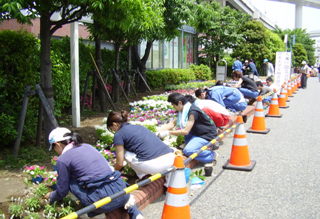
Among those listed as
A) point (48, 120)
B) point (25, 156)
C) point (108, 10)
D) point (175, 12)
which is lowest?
point (25, 156)

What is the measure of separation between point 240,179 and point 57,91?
4.67m

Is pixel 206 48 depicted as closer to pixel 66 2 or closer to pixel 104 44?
pixel 104 44

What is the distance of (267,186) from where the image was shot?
15.8 feet

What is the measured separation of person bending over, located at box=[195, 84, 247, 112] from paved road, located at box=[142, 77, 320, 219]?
3.79 ft

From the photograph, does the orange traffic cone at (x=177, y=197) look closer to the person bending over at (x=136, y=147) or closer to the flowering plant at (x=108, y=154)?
the person bending over at (x=136, y=147)

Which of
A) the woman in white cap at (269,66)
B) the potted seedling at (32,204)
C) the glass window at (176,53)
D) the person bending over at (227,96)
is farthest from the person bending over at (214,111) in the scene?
the glass window at (176,53)

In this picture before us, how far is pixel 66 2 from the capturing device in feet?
18.0

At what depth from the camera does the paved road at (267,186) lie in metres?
4.02

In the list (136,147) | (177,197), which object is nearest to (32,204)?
(136,147)

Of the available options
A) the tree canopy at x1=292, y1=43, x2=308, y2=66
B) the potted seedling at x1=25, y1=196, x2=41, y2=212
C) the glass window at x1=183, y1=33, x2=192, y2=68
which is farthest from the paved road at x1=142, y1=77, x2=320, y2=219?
the tree canopy at x1=292, y1=43, x2=308, y2=66

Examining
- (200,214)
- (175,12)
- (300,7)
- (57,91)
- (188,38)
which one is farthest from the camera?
(300,7)

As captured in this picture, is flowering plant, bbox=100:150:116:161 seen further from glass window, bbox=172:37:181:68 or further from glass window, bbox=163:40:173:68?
glass window, bbox=172:37:181:68

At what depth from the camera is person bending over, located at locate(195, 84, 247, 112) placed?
26.9 feet

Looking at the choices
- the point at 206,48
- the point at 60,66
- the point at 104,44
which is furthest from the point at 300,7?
the point at 60,66
